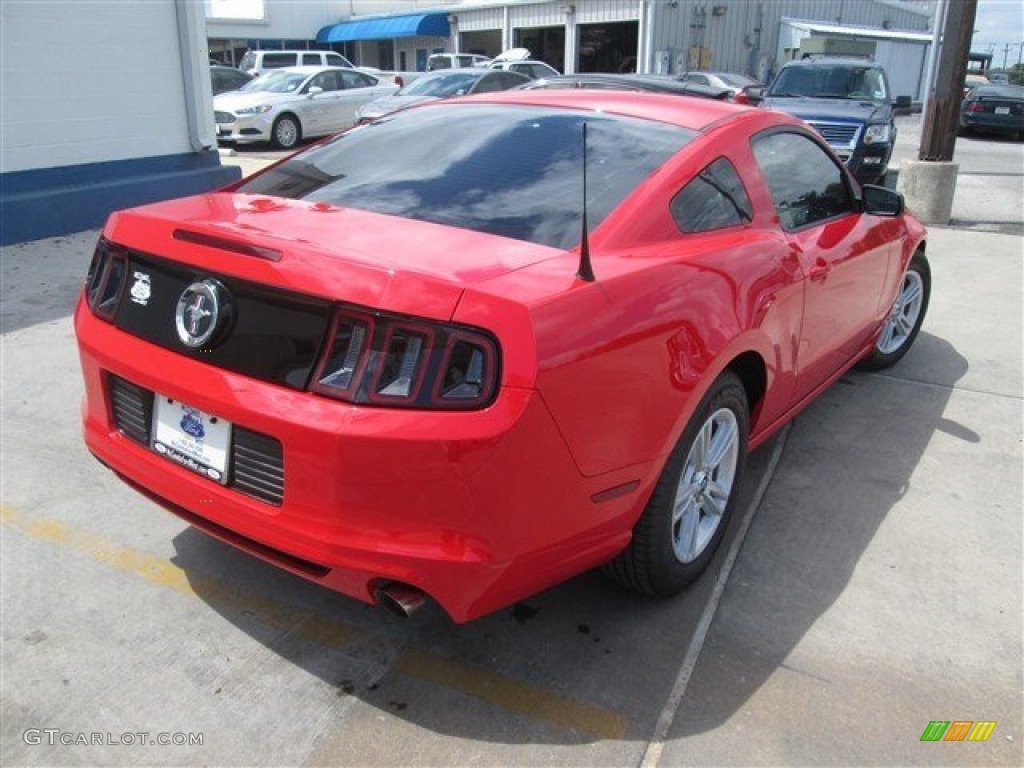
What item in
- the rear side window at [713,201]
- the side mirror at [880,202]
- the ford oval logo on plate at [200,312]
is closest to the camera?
the ford oval logo on plate at [200,312]

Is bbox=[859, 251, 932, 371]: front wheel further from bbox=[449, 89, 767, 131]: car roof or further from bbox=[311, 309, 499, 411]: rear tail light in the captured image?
bbox=[311, 309, 499, 411]: rear tail light

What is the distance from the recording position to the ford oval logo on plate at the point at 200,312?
7.55ft

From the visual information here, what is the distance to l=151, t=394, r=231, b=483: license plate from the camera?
2.33m

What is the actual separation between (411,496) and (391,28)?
3691 cm

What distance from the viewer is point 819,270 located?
3529mm

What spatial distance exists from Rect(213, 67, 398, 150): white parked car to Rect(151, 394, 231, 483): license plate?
13832 mm

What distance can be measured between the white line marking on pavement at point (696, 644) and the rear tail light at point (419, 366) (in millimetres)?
1059

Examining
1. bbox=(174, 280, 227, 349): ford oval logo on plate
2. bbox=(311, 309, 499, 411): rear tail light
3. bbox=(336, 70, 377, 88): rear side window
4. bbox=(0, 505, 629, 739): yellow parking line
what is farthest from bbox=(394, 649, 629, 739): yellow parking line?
bbox=(336, 70, 377, 88): rear side window

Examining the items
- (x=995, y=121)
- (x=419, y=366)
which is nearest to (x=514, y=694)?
(x=419, y=366)

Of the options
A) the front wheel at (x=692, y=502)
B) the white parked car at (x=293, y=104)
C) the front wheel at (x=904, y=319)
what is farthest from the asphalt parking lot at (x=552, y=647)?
the white parked car at (x=293, y=104)

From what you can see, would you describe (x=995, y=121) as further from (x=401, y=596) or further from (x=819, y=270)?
(x=401, y=596)

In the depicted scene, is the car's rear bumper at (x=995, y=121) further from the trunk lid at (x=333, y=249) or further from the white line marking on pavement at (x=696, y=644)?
the trunk lid at (x=333, y=249)

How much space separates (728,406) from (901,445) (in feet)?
5.73

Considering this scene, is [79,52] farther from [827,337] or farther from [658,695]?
[658,695]
